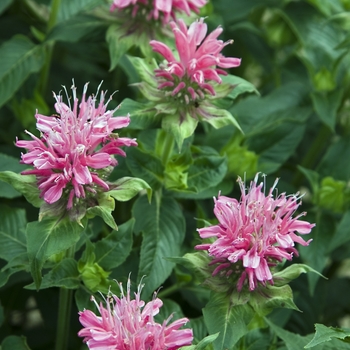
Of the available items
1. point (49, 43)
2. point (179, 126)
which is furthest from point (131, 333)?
point (49, 43)

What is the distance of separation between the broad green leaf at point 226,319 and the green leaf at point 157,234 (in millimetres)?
86

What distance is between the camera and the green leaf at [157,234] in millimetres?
759

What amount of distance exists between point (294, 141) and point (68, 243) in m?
0.43

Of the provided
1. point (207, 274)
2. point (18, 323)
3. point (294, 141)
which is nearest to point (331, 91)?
point (294, 141)

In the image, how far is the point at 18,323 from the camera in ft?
3.67

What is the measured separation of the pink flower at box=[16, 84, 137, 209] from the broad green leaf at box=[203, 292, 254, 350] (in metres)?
0.16

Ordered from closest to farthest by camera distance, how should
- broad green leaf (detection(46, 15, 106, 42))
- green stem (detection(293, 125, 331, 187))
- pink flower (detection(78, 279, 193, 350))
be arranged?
pink flower (detection(78, 279, 193, 350)) < broad green leaf (detection(46, 15, 106, 42)) < green stem (detection(293, 125, 331, 187))

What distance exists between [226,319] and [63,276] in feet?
0.57

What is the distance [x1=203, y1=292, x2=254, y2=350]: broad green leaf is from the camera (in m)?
0.65

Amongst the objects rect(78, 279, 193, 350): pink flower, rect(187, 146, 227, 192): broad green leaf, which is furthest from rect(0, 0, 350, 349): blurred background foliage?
rect(78, 279, 193, 350): pink flower

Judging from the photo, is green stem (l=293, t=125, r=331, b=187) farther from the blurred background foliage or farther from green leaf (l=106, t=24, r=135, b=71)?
green leaf (l=106, t=24, r=135, b=71)

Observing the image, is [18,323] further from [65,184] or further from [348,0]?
[348,0]

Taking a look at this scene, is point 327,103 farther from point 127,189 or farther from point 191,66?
point 127,189

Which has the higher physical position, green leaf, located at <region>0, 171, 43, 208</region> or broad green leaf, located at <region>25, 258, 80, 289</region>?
green leaf, located at <region>0, 171, 43, 208</region>
